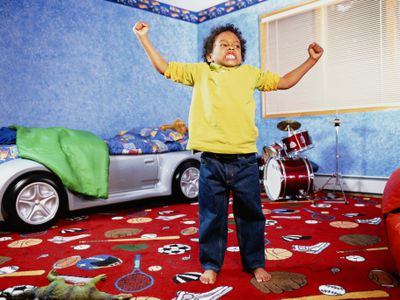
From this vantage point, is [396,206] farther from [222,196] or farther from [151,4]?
[151,4]

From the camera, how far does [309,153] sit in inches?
161

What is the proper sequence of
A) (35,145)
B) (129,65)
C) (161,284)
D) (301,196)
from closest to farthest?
(161,284) → (35,145) → (301,196) → (129,65)

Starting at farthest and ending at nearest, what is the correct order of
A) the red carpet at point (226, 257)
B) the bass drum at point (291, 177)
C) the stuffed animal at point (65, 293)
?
the bass drum at point (291, 177) → the red carpet at point (226, 257) → the stuffed animal at point (65, 293)

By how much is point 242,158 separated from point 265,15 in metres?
3.46

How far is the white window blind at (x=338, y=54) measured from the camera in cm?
351

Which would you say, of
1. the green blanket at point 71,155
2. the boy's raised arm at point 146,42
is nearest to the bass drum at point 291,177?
the green blanket at point 71,155

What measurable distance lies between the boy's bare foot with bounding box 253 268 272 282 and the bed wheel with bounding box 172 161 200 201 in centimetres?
197

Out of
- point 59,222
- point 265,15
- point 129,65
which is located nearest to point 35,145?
point 59,222

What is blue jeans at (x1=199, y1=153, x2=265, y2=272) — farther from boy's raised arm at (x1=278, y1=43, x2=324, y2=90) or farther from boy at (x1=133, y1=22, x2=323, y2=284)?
boy's raised arm at (x1=278, y1=43, x2=324, y2=90)

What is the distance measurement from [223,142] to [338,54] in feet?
9.73

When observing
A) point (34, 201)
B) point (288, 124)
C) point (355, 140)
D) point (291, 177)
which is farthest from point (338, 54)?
point (34, 201)

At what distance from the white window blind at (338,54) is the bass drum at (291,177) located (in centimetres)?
95

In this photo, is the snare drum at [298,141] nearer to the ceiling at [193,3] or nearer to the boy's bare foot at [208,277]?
the boy's bare foot at [208,277]

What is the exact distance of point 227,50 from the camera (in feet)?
4.86
